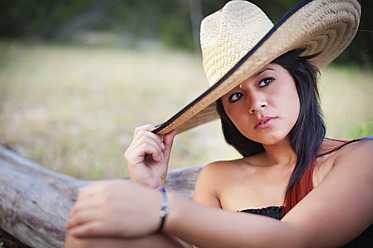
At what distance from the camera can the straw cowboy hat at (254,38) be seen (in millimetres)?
1410

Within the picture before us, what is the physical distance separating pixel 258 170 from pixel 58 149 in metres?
2.88

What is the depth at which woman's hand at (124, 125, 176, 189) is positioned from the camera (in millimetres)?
1690

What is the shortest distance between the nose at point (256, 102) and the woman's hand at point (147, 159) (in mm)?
472

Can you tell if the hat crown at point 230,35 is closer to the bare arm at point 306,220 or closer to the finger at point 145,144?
the finger at point 145,144

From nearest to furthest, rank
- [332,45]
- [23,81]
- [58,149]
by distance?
[332,45], [58,149], [23,81]

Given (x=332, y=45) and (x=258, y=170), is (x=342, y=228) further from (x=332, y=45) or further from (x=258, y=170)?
(x=332, y=45)

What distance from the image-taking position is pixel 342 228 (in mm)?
1302

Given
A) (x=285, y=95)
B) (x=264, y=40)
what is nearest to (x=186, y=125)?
(x=285, y=95)

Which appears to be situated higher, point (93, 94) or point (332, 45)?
point (93, 94)

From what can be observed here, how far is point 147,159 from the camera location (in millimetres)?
1802

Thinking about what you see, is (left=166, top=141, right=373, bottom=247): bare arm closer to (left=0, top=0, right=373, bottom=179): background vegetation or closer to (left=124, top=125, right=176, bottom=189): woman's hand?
(left=124, top=125, right=176, bottom=189): woman's hand

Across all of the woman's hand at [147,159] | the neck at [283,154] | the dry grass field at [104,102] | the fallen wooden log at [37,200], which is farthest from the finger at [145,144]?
the dry grass field at [104,102]

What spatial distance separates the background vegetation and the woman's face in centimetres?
136

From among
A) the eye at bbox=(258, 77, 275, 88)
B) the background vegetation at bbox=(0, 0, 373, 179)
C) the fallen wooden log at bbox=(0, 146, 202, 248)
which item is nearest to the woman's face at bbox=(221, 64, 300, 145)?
the eye at bbox=(258, 77, 275, 88)
